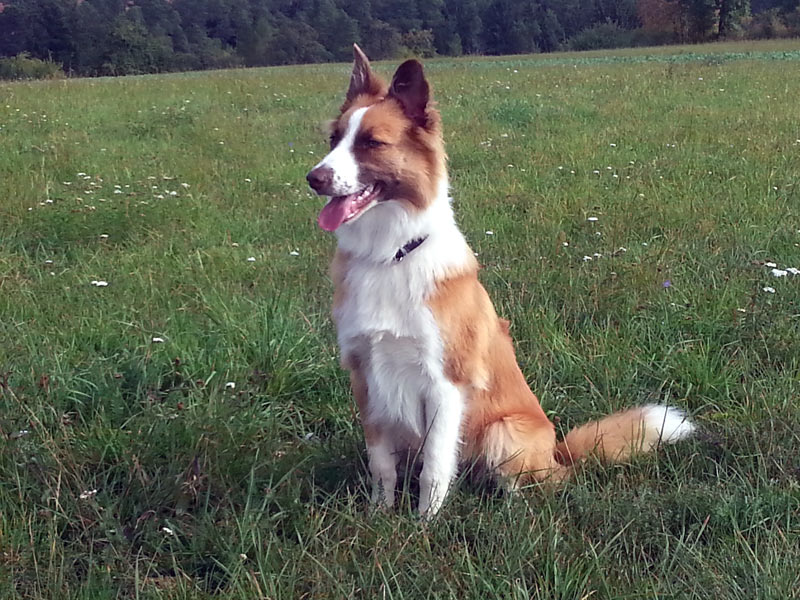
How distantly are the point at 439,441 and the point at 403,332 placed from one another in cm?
37

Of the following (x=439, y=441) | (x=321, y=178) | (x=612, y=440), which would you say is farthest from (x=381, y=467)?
(x=321, y=178)

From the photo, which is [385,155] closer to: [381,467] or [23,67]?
[381,467]

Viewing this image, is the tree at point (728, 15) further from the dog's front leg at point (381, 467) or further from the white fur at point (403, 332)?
the dog's front leg at point (381, 467)

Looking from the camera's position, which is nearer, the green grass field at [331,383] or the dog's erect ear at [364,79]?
the green grass field at [331,383]

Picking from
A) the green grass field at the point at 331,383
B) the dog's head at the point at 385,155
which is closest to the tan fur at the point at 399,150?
the dog's head at the point at 385,155

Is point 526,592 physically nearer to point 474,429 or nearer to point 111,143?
point 474,429

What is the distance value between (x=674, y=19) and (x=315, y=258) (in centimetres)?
4463

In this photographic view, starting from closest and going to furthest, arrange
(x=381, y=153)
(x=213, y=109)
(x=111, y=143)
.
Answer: (x=381, y=153), (x=111, y=143), (x=213, y=109)

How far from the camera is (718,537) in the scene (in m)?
2.03

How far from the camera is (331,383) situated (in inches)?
116

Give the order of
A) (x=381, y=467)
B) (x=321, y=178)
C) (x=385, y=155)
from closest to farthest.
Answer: (x=321, y=178), (x=385, y=155), (x=381, y=467)

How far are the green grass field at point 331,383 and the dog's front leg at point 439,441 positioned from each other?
A: 63 mm

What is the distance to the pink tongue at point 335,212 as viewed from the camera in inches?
87.6

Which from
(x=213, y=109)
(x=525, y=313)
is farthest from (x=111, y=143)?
(x=525, y=313)
